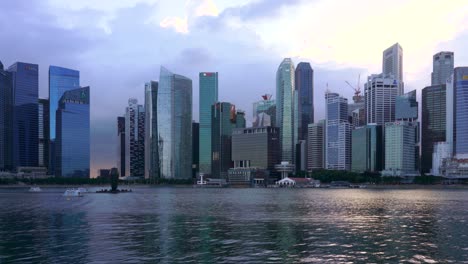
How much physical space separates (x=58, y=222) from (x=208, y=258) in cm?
4265

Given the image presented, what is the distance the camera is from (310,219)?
87.2m

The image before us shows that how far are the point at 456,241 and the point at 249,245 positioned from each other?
26.9m

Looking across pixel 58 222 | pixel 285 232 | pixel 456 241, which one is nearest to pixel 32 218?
pixel 58 222

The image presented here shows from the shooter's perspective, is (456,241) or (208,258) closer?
(208,258)

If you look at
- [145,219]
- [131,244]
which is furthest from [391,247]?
[145,219]

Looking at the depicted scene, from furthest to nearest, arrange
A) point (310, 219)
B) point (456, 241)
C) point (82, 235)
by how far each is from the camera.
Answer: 1. point (310, 219)
2. point (82, 235)
3. point (456, 241)

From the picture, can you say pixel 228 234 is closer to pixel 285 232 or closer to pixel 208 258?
pixel 285 232

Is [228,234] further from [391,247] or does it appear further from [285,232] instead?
[391,247]

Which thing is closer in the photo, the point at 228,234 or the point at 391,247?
the point at 391,247

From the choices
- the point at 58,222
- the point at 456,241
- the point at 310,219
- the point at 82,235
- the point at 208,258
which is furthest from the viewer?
the point at 310,219

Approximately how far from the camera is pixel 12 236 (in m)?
64.1

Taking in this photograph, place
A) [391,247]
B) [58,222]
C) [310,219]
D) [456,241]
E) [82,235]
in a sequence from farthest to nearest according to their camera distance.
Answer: [310,219], [58,222], [82,235], [456,241], [391,247]

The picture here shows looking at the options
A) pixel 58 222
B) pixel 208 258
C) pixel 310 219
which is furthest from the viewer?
pixel 310 219

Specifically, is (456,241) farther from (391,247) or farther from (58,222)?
(58,222)
